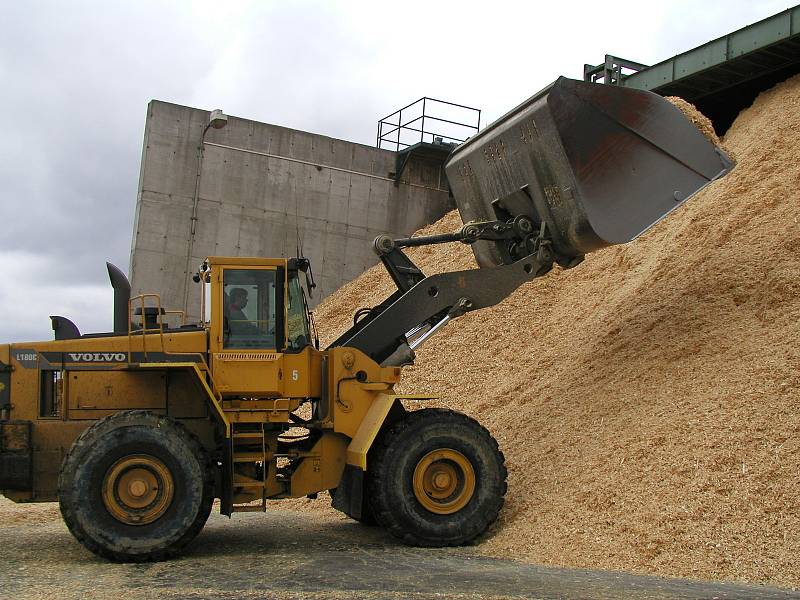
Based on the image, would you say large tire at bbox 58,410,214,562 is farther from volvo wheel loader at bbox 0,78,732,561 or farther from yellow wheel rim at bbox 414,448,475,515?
yellow wheel rim at bbox 414,448,475,515

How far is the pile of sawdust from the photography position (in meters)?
8.28

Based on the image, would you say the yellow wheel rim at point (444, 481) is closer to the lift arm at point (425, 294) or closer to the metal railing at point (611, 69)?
the lift arm at point (425, 294)

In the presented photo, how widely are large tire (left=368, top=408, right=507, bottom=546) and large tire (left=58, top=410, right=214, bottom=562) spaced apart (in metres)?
1.80

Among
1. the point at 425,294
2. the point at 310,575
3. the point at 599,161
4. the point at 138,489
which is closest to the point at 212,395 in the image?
the point at 138,489

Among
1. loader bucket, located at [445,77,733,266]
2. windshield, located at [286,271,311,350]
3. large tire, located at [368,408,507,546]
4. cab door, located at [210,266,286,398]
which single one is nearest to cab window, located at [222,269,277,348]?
cab door, located at [210,266,286,398]

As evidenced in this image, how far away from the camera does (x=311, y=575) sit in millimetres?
7785

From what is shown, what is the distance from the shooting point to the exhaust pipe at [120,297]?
31.1 feet

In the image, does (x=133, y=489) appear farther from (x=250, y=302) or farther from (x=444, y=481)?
(x=444, y=481)

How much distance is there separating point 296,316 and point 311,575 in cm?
273

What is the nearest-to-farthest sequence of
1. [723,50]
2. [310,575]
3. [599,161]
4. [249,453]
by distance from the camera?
[310,575], [249,453], [599,161], [723,50]

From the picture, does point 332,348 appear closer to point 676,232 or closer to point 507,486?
point 507,486

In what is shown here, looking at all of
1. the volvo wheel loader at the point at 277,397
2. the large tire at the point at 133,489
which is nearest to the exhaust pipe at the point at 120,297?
the volvo wheel loader at the point at 277,397

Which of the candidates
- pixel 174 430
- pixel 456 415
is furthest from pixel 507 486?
pixel 174 430

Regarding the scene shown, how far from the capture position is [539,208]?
1094 cm
